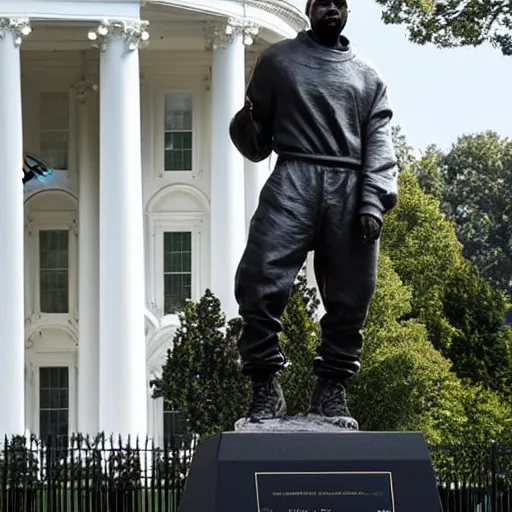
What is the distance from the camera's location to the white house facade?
55.8 m

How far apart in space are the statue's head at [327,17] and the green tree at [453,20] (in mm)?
15829

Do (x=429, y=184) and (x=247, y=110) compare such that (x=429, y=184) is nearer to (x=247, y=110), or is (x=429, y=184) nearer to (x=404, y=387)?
(x=404, y=387)

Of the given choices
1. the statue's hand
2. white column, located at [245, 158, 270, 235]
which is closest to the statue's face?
the statue's hand

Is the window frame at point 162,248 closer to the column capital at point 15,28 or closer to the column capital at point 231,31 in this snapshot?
the column capital at point 231,31

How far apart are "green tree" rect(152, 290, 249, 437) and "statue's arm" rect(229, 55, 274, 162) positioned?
3132cm

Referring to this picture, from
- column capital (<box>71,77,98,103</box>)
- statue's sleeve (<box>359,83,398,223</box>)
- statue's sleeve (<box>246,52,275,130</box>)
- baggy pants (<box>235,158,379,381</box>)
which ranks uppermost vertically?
column capital (<box>71,77,98,103</box>)

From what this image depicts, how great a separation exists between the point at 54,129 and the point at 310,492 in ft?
171

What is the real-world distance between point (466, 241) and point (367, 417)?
177 ft

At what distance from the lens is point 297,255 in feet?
49.9

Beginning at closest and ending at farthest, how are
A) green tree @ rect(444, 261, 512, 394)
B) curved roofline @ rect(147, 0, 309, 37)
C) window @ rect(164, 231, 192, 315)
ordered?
curved roofline @ rect(147, 0, 309, 37) → window @ rect(164, 231, 192, 315) → green tree @ rect(444, 261, 512, 394)

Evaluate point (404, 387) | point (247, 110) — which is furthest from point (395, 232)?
point (247, 110)

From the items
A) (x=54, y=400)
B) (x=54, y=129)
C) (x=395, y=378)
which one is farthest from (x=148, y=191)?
(x=395, y=378)

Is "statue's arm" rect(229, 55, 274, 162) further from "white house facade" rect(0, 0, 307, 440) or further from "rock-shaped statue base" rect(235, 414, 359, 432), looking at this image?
"white house facade" rect(0, 0, 307, 440)

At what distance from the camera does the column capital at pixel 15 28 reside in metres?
56.4
